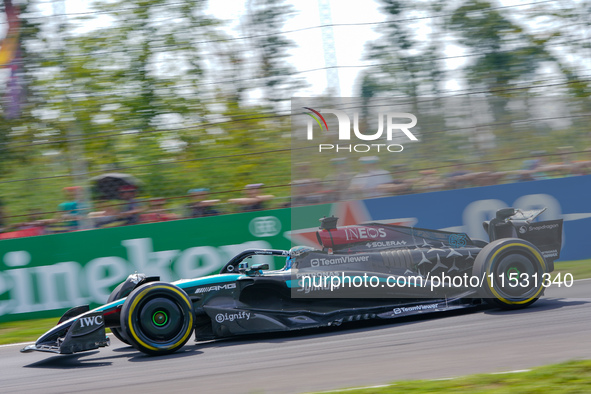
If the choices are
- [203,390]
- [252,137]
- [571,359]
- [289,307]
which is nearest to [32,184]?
[252,137]

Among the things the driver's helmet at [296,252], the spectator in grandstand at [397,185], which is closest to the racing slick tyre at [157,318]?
the driver's helmet at [296,252]

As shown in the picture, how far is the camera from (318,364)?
16.0 ft

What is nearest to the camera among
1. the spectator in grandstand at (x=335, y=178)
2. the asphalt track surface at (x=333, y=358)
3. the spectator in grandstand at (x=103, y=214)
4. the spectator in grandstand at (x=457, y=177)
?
the asphalt track surface at (x=333, y=358)

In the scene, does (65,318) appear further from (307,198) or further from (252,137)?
(252,137)

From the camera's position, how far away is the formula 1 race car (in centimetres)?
552

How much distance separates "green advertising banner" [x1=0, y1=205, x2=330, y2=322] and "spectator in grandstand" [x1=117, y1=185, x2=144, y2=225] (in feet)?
0.96

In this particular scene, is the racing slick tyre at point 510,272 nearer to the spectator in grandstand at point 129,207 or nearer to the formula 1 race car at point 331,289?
the formula 1 race car at point 331,289

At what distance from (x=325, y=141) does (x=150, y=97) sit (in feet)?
11.4

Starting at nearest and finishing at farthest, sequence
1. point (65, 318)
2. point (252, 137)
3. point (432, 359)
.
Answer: point (432, 359) < point (65, 318) < point (252, 137)

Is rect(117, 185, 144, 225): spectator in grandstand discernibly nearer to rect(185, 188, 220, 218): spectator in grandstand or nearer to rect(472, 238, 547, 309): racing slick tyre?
rect(185, 188, 220, 218): spectator in grandstand

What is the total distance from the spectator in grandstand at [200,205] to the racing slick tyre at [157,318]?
155 inches

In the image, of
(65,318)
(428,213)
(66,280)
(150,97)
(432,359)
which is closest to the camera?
(432,359)

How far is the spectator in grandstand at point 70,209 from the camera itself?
9305 mm

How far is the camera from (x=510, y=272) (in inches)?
246
